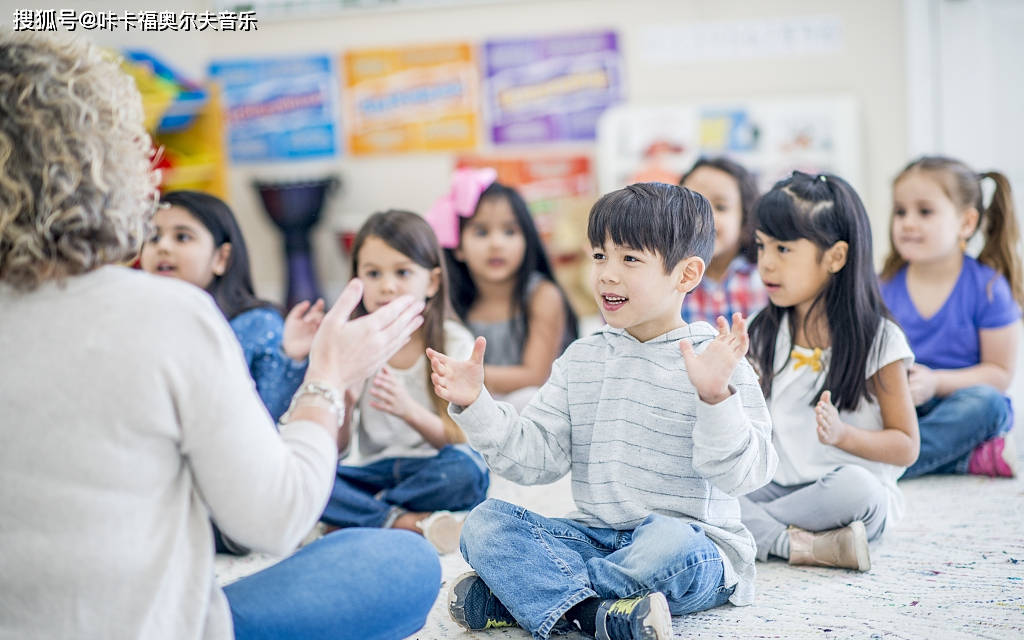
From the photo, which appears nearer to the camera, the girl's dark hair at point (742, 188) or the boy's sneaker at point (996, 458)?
the boy's sneaker at point (996, 458)

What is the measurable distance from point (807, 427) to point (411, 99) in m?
2.33

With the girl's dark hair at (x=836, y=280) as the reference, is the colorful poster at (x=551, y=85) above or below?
above

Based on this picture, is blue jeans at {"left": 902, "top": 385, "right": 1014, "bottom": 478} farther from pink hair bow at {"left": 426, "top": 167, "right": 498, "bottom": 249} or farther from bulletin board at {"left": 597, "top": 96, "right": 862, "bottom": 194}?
bulletin board at {"left": 597, "top": 96, "right": 862, "bottom": 194}

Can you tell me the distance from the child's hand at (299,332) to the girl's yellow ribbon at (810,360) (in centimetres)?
74

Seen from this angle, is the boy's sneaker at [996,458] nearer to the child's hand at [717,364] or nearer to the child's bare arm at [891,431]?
the child's bare arm at [891,431]

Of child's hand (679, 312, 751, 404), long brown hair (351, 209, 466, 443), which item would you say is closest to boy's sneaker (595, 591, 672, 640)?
child's hand (679, 312, 751, 404)

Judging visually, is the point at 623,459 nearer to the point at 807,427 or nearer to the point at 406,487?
the point at 807,427

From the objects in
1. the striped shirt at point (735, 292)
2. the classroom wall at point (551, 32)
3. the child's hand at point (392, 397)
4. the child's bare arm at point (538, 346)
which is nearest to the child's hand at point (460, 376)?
the child's hand at point (392, 397)

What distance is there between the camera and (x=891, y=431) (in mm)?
1516

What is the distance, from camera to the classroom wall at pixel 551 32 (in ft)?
10.7

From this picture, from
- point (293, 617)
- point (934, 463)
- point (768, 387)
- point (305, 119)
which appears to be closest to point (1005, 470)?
point (934, 463)

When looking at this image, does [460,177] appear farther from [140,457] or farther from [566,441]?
[140,457]

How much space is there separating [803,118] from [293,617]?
265cm

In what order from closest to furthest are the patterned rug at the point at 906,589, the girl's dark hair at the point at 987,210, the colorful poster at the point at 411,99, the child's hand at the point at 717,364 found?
the child's hand at the point at 717,364
the patterned rug at the point at 906,589
the girl's dark hair at the point at 987,210
the colorful poster at the point at 411,99
